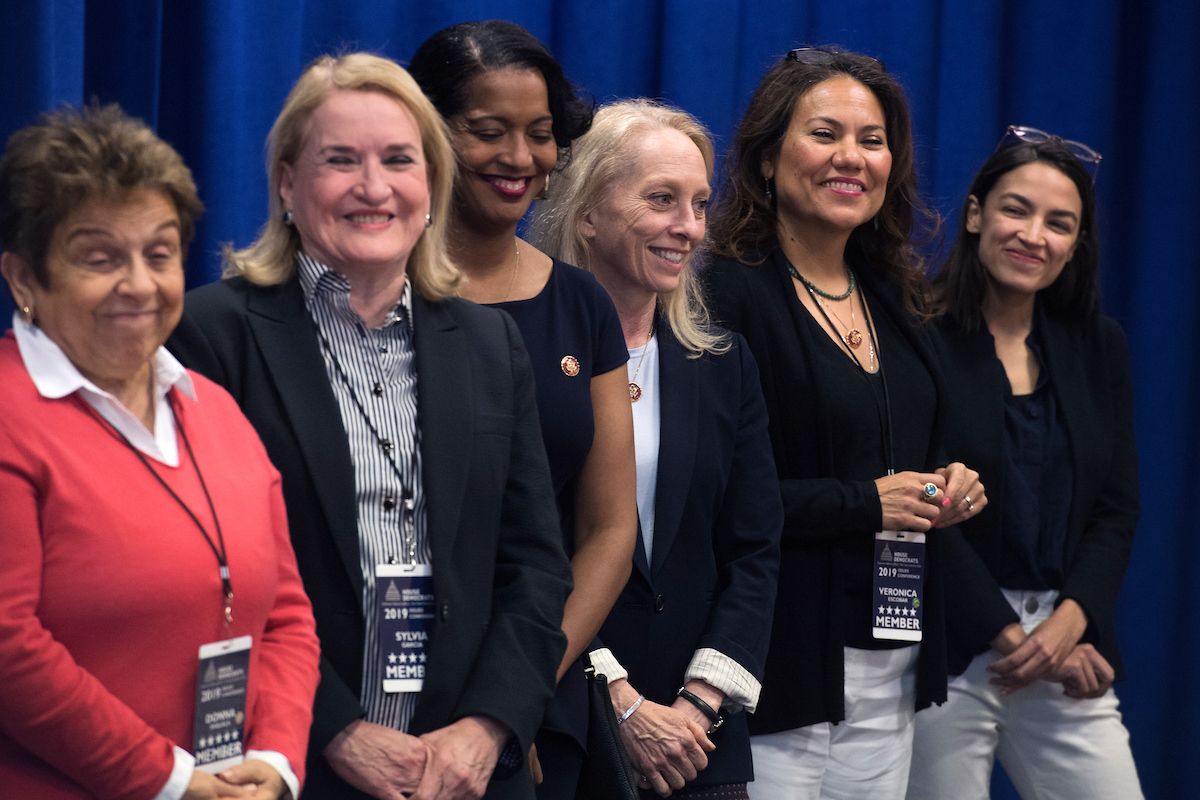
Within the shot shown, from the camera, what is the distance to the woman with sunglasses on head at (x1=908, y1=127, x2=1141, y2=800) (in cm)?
268

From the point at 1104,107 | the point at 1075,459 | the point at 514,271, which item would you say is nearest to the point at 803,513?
the point at 514,271

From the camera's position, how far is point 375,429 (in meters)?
1.48

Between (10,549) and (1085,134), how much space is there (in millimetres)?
3502

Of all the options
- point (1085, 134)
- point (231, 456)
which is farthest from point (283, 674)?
point (1085, 134)

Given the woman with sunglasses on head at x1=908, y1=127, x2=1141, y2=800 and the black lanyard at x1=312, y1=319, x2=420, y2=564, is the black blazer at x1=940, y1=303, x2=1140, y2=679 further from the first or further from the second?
the black lanyard at x1=312, y1=319, x2=420, y2=564

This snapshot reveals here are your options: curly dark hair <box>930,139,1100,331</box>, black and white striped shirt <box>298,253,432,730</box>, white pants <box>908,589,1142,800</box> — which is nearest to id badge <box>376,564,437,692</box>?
black and white striped shirt <box>298,253,432,730</box>

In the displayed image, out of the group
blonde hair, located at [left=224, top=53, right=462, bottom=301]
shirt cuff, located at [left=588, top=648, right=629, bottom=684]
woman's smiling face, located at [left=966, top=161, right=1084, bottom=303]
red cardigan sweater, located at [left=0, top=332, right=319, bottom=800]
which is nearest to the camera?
red cardigan sweater, located at [left=0, top=332, right=319, bottom=800]

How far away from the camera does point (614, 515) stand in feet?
6.27

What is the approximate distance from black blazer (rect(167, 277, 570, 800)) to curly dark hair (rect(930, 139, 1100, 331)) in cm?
160

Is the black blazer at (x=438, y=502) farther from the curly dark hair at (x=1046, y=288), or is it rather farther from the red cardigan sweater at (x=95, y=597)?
the curly dark hair at (x=1046, y=288)

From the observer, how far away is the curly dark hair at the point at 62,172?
1.14m

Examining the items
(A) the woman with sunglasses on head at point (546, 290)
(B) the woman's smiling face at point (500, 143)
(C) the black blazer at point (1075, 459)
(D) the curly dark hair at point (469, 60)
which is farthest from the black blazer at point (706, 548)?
(C) the black blazer at point (1075, 459)

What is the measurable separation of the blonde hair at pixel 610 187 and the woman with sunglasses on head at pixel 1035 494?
845 millimetres

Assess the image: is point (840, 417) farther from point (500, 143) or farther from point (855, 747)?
point (500, 143)
